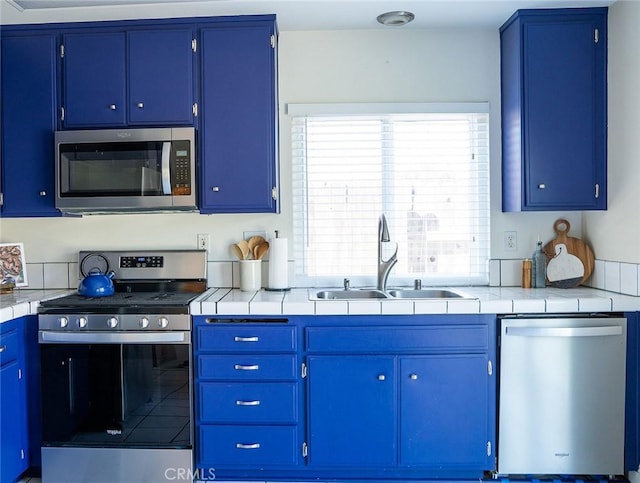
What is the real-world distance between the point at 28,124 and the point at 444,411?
2.64 metres

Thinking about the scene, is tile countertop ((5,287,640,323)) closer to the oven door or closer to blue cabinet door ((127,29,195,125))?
the oven door

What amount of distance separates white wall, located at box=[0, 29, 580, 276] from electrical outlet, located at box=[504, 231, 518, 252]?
0.02 meters

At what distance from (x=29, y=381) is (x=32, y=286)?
29.2 inches

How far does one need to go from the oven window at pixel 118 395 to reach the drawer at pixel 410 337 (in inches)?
28.4

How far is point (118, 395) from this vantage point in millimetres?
2262

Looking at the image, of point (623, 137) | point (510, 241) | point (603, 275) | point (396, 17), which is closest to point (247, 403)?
point (510, 241)

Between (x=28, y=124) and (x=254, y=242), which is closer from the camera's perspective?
(x=28, y=124)

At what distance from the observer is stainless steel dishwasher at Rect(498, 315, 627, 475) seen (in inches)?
87.8

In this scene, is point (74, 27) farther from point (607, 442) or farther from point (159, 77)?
point (607, 442)

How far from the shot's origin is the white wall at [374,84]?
278 centimetres

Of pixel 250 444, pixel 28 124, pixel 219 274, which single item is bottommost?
pixel 250 444

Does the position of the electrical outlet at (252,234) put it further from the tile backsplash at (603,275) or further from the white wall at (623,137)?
the white wall at (623,137)

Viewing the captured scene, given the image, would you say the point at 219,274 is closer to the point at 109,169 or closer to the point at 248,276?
the point at 248,276

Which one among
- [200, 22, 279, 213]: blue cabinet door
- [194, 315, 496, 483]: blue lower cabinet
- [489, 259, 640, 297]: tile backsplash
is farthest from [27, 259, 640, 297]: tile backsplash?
Answer: [194, 315, 496, 483]: blue lower cabinet
